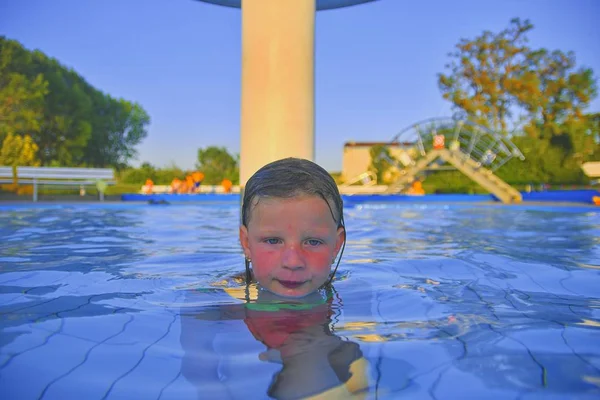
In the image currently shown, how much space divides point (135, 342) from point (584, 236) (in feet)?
14.6

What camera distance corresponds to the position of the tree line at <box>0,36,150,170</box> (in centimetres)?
2550

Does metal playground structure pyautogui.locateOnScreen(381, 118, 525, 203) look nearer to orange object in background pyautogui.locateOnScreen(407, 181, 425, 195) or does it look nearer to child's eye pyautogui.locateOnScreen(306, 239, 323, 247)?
orange object in background pyautogui.locateOnScreen(407, 181, 425, 195)

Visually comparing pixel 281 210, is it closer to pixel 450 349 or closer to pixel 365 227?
pixel 450 349

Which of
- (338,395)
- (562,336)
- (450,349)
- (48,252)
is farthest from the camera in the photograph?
(48,252)

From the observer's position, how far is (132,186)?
2108 centimetres

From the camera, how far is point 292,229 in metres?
1.78

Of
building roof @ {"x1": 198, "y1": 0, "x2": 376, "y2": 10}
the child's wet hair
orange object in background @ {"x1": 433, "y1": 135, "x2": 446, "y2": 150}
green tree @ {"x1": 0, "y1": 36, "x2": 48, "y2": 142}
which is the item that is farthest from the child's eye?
green tree @ {"x1": 0, "y1": 36, "x2": 48, "y2": 142}

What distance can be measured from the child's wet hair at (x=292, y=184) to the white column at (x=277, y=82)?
5.90 ft

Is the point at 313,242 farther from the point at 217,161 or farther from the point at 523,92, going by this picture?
the point at 217,161

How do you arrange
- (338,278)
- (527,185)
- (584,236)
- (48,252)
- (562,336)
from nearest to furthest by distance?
(562,336)
(338,278)
(48,252)
(584,236)
(527,185)

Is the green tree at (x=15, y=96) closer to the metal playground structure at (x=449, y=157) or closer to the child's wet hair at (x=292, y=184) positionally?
the metal playground structure at (x=449, y=157)

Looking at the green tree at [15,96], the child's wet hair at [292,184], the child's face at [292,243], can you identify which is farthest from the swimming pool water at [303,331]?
the green tree at [15,96]

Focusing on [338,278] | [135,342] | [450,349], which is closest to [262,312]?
[135,342]

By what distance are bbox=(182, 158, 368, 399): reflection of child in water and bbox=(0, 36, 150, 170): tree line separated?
21805 mm
